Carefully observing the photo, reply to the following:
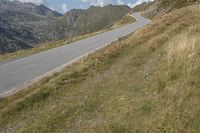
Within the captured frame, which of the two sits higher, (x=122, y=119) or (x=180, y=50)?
(x=180, y=50)

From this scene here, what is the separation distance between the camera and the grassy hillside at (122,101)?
8312 millimetres

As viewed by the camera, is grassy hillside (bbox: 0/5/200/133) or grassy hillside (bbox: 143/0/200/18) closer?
grassy hillside (bbox: 0/5/200/133)

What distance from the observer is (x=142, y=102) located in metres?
9.73

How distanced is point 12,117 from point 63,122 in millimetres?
2420

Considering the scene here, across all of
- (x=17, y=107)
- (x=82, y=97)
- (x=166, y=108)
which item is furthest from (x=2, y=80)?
(x=166, y=108)

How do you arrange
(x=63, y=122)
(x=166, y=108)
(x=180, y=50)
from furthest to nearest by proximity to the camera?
(x=180, y=50), (x=63, y=122), (x=166, y=108)

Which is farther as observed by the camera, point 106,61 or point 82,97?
point 106,61

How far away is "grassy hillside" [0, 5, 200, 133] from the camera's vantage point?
27.3ft

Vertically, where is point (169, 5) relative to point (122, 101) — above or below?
above

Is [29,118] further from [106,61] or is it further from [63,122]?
[106,61]

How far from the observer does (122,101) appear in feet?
33.8

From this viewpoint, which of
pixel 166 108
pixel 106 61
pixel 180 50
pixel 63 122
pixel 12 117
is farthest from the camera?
pixel 106 61

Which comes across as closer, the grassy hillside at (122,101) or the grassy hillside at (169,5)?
the grassy hillside at (122,101)

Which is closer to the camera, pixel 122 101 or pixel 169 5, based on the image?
pixel 122 101
